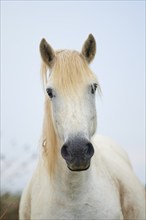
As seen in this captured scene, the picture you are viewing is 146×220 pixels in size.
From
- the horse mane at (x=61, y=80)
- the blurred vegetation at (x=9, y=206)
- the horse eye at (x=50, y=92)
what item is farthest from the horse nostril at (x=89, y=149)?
the blurred vegetation at (x=9, y=206)

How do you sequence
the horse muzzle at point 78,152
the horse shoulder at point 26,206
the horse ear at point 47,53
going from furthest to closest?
the horse shoulder at point 26,206 < the horse ear at point 47,53 < the horse muzzle at point 78,152

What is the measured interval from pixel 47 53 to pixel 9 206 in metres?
2.54

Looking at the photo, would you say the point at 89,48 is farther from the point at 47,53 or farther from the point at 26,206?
the point at 26,206

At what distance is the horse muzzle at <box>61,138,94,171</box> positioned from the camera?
138 inches

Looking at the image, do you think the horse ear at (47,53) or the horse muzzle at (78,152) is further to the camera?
the horse ear at (47,53)

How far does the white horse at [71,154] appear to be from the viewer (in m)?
3.71

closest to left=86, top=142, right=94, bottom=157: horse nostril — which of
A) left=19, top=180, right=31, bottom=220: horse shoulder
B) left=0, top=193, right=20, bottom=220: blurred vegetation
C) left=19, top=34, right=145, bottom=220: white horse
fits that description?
left=19, top=34, right=145, bottom=220: white horse

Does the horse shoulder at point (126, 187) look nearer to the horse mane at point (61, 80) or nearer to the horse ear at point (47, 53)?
the horse mane at point (61, 80)

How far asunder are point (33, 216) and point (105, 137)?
8.50 ft

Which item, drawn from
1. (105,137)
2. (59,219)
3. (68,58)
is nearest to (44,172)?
(59,219)

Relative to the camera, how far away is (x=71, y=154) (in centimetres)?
354

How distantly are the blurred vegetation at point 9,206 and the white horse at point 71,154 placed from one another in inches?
43.0

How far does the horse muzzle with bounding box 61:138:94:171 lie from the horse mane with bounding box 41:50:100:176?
2.03 ft

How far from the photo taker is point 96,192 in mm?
4234
